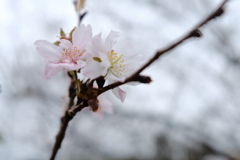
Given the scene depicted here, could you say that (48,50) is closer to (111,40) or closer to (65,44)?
(65,44)

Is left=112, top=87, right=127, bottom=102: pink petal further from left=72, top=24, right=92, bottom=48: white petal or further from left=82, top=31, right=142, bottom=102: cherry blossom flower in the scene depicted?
left=72, top=24, right=92, bottom=48: white petal

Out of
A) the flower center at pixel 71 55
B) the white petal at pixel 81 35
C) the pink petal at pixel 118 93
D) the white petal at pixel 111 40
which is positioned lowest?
the pink petal at pixel 118 93

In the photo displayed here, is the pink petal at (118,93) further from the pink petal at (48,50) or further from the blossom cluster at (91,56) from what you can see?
the pink petal at (48,50)

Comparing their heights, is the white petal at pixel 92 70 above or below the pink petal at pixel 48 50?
below

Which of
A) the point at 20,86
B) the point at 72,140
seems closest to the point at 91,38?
the point at 20,86

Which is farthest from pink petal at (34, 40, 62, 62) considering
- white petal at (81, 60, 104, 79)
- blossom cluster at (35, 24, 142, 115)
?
white petal at (81, 60, 104, 79)

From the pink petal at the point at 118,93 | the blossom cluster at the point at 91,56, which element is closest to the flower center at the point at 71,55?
the blossom cluster at the point at 91,56

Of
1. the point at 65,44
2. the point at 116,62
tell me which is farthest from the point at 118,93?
the point at 65,44

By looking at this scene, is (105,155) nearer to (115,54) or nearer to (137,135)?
(137,135)
